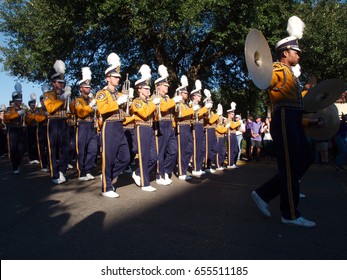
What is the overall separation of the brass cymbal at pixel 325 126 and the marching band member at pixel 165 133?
11.0 feet

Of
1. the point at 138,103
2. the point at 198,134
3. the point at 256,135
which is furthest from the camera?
the point at 256,135

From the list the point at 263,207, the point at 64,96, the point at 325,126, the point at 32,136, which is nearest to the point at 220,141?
the point at 64,96

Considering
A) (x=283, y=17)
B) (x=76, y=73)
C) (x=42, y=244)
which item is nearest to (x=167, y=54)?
Answer: (x=76, y=73)

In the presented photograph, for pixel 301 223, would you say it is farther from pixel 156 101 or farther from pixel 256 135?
pixel 256 135

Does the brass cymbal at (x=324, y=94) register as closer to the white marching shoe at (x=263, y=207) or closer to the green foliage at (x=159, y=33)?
the white marching shoe at (x=263, y=207)

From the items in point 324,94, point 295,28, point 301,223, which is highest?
point 295,28

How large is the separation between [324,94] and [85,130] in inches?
223

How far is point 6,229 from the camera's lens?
170 inches

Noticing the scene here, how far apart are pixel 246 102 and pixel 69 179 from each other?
14078 mm

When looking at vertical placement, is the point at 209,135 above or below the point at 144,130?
below

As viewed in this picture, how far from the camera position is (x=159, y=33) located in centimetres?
1450

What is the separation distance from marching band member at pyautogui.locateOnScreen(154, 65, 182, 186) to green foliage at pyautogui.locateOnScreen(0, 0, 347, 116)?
5393 mm

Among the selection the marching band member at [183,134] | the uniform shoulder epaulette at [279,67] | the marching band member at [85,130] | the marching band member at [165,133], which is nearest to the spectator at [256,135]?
the marching band member at [183,134]

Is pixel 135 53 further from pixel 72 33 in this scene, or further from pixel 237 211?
pixel 237 211
